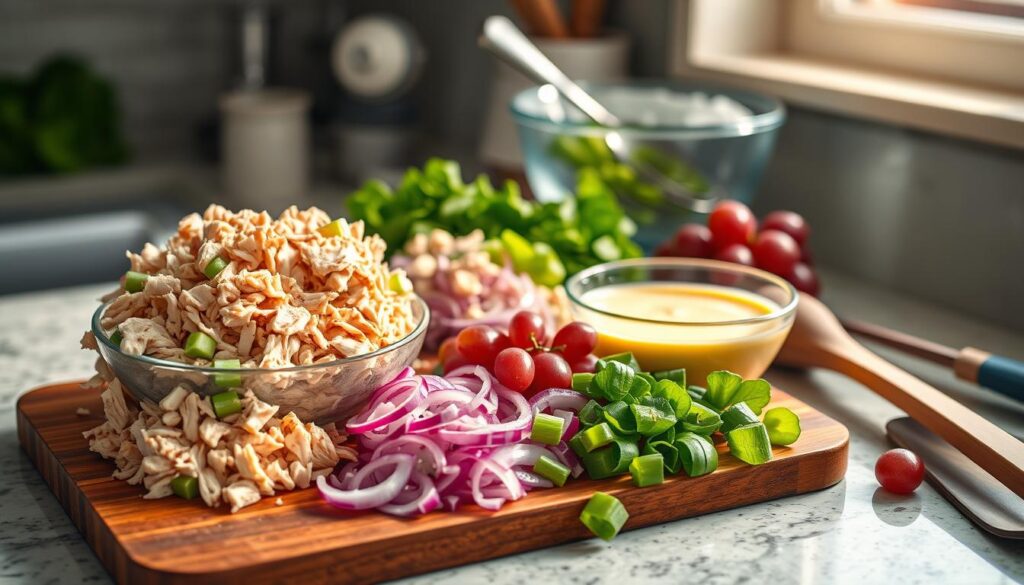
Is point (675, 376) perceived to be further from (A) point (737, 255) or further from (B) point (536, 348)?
(A) point (737, 255)

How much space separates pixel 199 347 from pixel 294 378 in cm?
8

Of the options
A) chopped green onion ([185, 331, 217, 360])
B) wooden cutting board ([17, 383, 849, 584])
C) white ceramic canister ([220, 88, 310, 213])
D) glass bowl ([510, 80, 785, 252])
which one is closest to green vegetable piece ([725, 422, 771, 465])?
wooden cutting board ([17, 383, 849, 584])

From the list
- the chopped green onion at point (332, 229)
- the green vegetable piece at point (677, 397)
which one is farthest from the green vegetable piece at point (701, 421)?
the chopped green onion at point (332, 229)

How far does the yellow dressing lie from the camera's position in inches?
44.8

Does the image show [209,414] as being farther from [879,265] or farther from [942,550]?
[879,265]

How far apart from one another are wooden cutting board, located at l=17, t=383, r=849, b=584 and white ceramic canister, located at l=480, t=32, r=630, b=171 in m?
1.11

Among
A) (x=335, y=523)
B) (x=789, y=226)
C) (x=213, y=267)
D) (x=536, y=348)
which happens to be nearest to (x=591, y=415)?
(x=536, y=348)

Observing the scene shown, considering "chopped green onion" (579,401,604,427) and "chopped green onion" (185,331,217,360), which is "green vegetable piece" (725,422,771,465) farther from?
"chopped green onion" (185,331,217,360)

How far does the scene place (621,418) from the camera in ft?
3.22

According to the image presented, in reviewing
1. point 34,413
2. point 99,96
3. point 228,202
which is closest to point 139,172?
point 99,96

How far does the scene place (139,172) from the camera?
9.17ft

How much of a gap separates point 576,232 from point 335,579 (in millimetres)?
700

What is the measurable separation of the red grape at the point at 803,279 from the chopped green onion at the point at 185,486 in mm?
823

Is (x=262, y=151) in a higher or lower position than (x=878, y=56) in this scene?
lower
